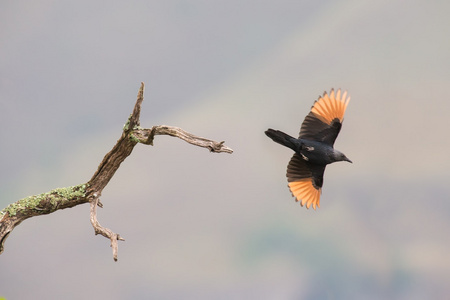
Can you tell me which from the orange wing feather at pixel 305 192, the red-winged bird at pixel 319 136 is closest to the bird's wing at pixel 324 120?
the red-winged bird at pixel 319 136

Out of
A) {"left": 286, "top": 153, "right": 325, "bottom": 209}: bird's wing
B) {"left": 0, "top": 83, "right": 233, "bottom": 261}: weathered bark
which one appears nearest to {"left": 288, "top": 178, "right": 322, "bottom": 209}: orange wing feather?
{"left": 286, "top": 153, "right": 325, "bottom": 209}: bird's wing

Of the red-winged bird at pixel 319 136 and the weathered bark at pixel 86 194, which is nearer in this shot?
the weathered bark at pixel 86 194

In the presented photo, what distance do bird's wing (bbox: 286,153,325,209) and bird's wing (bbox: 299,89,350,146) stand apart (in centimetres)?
44

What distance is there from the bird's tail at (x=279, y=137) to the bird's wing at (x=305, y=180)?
0.48m

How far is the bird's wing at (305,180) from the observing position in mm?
6922

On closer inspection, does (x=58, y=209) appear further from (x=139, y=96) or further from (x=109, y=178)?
(x=139, y=96)

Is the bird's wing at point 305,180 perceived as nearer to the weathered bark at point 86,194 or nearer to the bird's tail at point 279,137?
the bird's tail at point 279,137

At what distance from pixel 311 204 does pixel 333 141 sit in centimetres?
96

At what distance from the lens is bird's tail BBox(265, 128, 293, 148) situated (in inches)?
249

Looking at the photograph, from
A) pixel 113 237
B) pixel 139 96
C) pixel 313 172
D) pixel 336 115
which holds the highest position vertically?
Answer: pixel 139 96

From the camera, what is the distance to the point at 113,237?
5.77m

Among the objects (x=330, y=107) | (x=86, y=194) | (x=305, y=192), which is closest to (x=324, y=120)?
(x=330, y=107)

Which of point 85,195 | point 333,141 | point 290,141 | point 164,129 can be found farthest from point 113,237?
point 333,141

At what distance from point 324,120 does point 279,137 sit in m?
0.70
